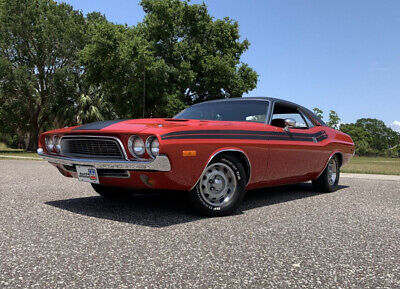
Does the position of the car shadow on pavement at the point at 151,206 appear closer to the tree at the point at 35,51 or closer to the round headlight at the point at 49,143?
the round headlight at the point at 49,143

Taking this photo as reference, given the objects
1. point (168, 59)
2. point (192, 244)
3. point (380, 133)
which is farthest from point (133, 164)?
point (380, 133)

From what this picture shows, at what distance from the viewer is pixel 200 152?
13.6 ft

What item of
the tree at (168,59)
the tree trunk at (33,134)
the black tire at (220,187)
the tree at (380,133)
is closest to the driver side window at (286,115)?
the black tire at (220,187)

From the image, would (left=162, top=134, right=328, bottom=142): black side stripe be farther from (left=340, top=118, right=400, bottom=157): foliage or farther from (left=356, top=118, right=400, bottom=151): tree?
(left=356, top=118, right=400, bottom=151): tree


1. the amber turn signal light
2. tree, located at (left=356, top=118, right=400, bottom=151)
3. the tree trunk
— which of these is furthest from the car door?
tree, located at (left=356, top=118, right=400, bottom=151)

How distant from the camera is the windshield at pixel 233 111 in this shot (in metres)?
5.35

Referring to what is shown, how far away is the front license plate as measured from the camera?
4277 millimetres

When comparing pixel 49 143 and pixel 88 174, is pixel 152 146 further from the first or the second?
pixel 49 143

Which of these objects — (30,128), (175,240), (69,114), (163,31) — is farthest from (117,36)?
(175,240)

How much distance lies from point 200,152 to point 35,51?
3398 cm

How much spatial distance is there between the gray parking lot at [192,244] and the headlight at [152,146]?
766mm

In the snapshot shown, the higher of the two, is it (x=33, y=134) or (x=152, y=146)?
(x=152, y=146)

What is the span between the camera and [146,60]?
2409 cm

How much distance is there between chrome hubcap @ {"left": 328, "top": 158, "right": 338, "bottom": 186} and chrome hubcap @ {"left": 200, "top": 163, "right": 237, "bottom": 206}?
2.91 m
